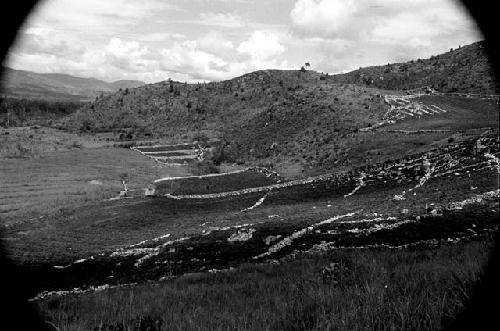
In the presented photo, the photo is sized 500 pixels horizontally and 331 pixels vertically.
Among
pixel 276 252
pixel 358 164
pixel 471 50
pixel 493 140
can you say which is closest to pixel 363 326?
pixel 276 252

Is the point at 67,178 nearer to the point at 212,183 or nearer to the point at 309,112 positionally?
the point at 212,183

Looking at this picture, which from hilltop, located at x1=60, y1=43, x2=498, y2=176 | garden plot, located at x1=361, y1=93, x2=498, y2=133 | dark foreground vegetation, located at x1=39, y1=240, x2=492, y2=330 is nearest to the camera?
dark foreground vegetation, located at x1=39, y1=240, x2=492, y2=330

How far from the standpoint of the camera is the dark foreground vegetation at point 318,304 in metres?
5.77

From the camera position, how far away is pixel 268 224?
27.6 meters

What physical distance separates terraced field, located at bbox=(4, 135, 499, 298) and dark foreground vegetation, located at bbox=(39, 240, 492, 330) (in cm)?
856

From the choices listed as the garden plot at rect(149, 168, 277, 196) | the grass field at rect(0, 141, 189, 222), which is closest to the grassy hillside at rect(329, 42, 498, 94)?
the garden plot at rect(149, 168, 277, 196)

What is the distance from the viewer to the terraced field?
20359mm

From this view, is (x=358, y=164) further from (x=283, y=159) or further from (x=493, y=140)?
(x=283, y=159)

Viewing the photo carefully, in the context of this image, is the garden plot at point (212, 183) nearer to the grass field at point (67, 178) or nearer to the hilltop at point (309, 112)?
the grass field at point (67, 178)

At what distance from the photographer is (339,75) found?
16062 centimetres

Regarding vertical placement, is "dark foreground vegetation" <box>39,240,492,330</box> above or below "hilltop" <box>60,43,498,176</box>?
below

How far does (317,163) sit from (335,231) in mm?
37993

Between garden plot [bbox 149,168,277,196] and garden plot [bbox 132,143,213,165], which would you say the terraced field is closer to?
garden plot [bbox 149,168,277,196]

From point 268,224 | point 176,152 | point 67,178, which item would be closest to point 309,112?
point 176,152
